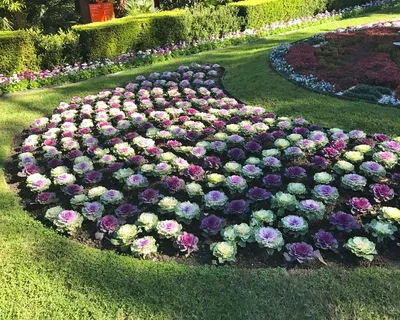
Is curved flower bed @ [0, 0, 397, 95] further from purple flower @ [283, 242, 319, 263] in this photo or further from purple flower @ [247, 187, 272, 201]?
purple flower @ [283, 242, 319, 263]

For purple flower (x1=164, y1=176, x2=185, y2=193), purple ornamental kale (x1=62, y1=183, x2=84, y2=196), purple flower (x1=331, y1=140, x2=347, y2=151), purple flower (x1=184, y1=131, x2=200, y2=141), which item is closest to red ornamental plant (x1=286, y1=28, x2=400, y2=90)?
purple flower (x1=331, y1=140, x2=347, y2=151)

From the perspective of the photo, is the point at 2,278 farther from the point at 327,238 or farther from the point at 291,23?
the point at 291,23

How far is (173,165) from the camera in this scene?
4.05 metres

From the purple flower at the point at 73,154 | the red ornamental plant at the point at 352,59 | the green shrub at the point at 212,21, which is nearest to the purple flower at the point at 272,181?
the purple flower at the point at 73,154

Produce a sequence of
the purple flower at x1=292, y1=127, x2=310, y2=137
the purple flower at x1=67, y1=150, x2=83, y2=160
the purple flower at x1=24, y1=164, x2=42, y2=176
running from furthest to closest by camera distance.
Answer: the purple flower at x1=292, y1=127, x2=310, y2=137 → the purple flower at x1=67, y1=150, x2=83, y2=160 → the purple flower at x1=24, y1=164, x2=42, y2=176

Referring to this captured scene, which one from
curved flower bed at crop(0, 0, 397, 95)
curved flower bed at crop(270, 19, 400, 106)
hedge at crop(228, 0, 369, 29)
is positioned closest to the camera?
curved flower bed at crop(270, 19, 400, 106)

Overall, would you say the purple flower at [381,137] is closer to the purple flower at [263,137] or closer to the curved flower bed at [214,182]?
the curved flower bed at [214,182]

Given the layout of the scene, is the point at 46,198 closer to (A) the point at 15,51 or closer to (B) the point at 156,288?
(B) the point at 156,288

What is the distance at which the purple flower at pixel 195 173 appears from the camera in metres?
3.79

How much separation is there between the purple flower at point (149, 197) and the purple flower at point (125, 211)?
133 millimetres

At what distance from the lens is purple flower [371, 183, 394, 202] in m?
3.35

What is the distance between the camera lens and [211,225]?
309 cm

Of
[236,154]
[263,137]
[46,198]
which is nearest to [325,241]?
[236,154]

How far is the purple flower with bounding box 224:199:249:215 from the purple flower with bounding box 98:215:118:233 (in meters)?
0.90
